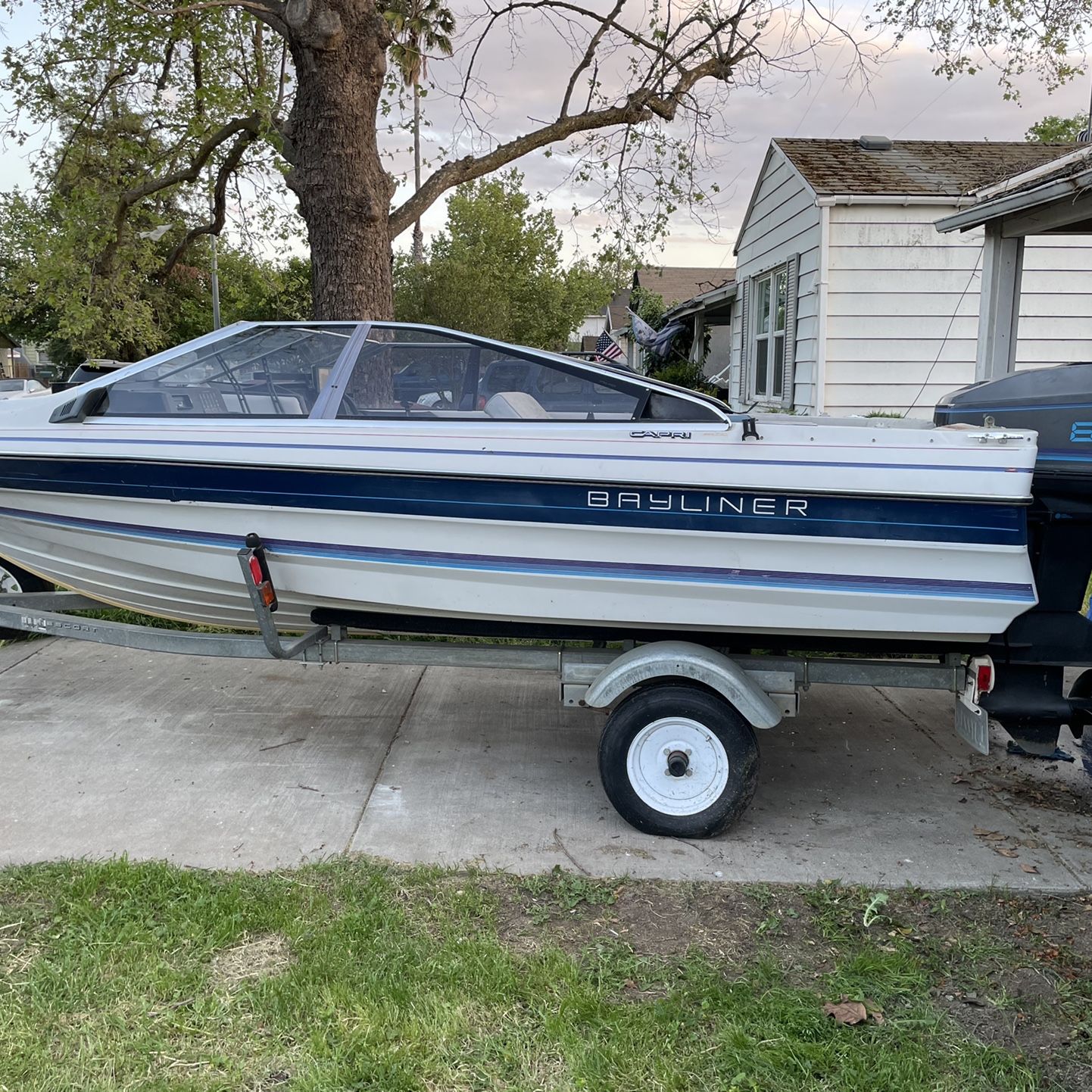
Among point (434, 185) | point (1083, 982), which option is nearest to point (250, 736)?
point (1083, 982)

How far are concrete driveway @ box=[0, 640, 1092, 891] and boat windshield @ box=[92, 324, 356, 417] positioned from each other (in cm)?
164

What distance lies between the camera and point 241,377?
14.6 feet

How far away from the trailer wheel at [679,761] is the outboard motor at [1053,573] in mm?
1003

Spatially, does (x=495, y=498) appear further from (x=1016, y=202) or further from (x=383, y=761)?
(x=1016, y=202)

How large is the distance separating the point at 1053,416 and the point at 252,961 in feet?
11.4

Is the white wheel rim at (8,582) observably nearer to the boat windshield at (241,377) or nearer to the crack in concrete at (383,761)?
the boat windshield at (241,377)

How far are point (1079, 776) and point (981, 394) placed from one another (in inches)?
74.0

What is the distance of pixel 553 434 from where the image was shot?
3.92m

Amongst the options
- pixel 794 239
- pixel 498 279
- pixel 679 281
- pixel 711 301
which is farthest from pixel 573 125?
pixel 679 281

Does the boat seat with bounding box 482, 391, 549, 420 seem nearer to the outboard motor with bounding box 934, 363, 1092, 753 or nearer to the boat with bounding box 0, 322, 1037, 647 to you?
the boat with bounding box 0, 322, 1037, 647

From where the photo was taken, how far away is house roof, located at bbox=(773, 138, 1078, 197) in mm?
9867

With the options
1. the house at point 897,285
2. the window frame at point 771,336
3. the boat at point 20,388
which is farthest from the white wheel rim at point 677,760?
the window frame at point 771,336

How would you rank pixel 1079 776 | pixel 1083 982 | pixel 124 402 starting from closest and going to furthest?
pixel 1083 982 < pixel 124 402 < pixel 1079 776

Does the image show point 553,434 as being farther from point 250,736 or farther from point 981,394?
point 250,736
